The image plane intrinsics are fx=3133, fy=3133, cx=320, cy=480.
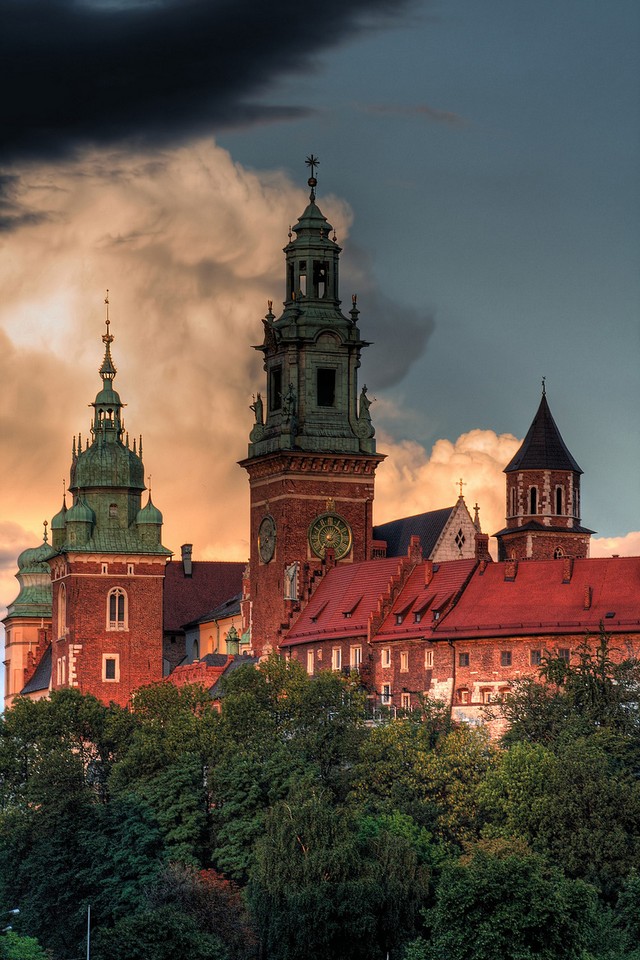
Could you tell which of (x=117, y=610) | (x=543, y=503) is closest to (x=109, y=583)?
(x=117, y=610)

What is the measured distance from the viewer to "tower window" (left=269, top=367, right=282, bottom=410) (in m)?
169

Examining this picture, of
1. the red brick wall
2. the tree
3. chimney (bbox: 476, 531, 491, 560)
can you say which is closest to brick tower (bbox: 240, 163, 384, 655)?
the red brick wall

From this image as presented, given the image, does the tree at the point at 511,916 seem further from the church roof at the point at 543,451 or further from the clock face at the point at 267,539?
the church roof at the point at 543,451

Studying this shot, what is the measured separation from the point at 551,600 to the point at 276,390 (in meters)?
29.6

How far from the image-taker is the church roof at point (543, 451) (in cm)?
18362

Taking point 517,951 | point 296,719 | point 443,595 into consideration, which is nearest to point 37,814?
point 296,719

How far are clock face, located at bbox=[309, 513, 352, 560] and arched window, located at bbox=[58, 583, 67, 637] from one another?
21971 millimetres

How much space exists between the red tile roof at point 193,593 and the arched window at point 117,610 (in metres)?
9.83

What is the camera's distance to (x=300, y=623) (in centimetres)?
16075

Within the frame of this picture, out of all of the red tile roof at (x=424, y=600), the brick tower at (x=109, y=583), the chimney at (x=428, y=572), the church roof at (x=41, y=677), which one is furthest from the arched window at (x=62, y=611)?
the chimney at (x=428, y=572)

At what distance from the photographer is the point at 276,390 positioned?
6668 inches

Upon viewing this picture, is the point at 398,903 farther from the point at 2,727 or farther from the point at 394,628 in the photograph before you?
the point at 2,727

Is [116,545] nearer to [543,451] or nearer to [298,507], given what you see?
[298,507]

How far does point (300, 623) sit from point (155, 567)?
2302 centimetres
